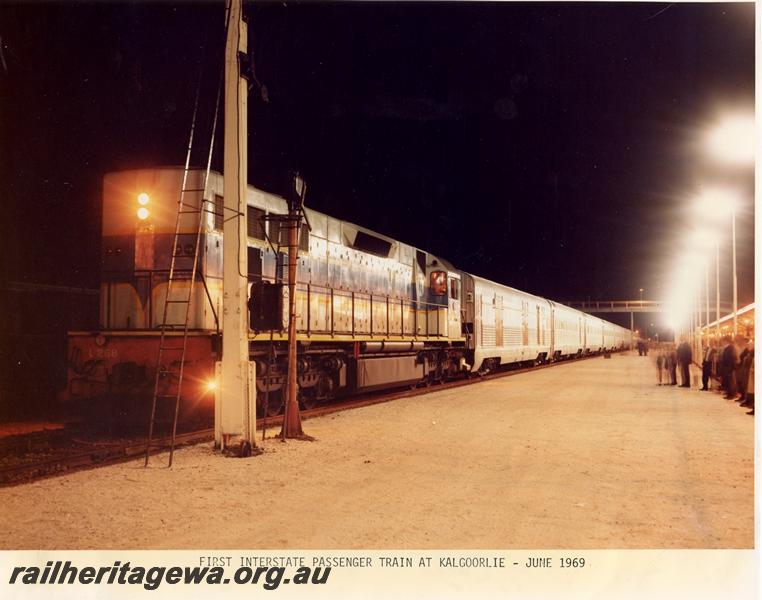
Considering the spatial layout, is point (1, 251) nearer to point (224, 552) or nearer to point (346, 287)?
point (346, 287)

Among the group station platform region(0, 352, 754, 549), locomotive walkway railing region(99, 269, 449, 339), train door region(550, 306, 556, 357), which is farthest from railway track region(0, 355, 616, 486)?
train door region(550, 306, 556, 357)

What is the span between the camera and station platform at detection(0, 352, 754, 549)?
511cm

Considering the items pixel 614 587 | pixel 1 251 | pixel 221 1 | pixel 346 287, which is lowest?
pixel 614 587

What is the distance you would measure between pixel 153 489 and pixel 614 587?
440 centimetres

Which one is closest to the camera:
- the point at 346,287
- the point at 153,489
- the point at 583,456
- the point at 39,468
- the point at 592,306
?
the point at 153,489

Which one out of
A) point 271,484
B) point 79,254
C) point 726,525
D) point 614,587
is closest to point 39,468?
point 271,484

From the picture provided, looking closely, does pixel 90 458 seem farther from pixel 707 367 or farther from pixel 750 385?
pixel 707 367

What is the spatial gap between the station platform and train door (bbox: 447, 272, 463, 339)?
35.4 ft

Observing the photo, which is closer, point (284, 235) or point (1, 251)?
point (284, 235)

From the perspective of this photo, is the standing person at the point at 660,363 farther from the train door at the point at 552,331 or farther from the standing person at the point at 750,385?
the train door at the point at 552,331

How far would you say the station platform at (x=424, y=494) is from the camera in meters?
5.11

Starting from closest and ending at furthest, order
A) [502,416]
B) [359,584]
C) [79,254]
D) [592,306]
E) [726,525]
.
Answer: [359,584]
[726,525]
[502,416]
[79,254]
[592,306]

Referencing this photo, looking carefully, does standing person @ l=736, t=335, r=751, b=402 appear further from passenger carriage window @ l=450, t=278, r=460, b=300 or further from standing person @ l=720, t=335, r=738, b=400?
passenger carriage window @ l=450, t=278, r=460, b=300

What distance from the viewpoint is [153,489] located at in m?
6.52
